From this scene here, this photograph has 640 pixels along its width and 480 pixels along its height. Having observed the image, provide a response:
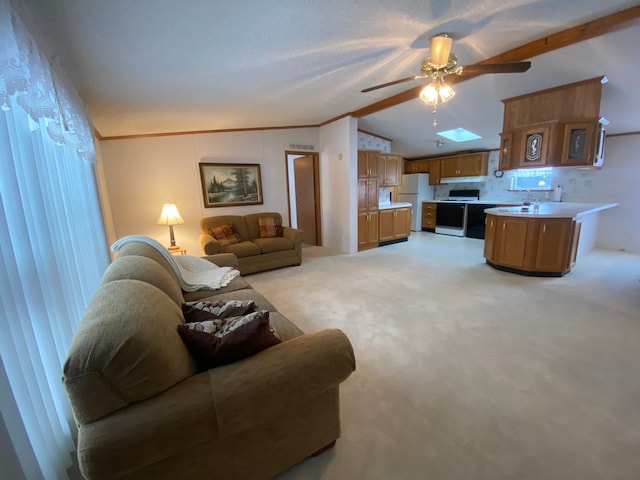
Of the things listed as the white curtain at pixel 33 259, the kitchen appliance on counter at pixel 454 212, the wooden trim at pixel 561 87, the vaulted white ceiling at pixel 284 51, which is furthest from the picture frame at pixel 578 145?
the white curtain at pixel 33 259

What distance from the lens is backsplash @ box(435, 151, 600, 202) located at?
507 cm

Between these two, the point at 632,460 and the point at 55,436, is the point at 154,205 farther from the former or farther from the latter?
the point at 632,460

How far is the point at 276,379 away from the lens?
1029 millimetres

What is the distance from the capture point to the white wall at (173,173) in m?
4.14

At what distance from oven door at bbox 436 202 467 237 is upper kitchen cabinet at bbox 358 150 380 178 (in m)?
2.41

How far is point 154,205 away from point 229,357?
416 centimetres

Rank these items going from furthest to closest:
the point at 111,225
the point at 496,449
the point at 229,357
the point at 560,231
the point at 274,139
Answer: the point at 274,139 → the point at 111,225 → the point at 560,231 → the point at 496,449 → the point at 229,357

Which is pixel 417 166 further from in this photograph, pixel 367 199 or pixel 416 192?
pixel 367 199

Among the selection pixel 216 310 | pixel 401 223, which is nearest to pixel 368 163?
pixel 401 223

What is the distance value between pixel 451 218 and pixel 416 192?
1.15 m

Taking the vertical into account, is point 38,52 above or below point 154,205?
above

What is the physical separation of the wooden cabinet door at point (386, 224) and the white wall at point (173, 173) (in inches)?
96.4

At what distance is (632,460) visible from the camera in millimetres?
1242

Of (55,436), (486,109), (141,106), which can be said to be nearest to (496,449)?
(55,436)
